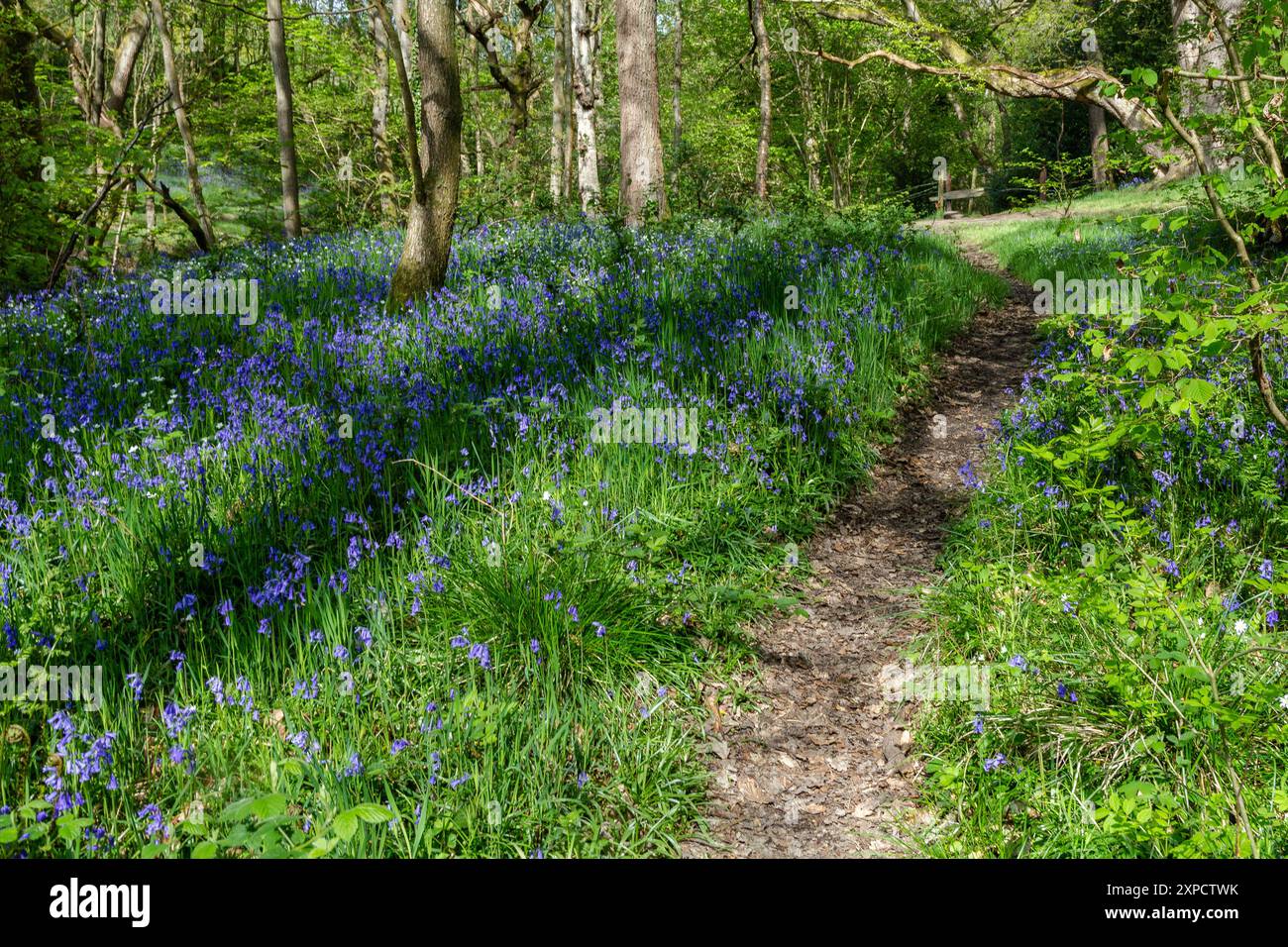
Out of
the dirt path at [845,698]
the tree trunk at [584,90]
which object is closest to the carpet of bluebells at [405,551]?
the dirt path at [845,698]

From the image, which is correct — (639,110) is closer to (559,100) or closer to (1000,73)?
(1000,73)

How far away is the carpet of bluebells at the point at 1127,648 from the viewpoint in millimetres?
2422

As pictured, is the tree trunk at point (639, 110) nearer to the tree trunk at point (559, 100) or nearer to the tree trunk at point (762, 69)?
the tree trunk at point (762, 69)

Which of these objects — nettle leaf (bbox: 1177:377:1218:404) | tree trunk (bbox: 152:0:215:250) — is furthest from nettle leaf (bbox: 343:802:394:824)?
tree trunk (bbox: 152:0:215:250)

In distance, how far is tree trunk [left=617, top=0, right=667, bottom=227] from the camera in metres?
10.4

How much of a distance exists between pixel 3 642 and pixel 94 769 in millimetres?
986

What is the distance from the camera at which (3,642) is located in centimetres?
295

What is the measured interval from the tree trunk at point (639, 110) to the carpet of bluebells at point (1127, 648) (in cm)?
749

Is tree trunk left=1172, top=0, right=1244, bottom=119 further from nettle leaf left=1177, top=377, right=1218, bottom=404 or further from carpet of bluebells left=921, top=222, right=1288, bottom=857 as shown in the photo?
nettle leaf left=1177, top=377, right=1218, bottom=404

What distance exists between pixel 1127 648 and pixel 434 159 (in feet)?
21.0

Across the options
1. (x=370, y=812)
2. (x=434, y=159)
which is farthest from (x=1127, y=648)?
(x=434, y=159)

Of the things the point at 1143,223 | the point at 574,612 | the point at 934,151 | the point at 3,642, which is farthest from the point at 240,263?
the point at 934,151

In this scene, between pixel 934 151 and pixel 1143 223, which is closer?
pixel 1143 223

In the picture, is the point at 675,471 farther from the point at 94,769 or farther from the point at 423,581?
the point at 94,769
